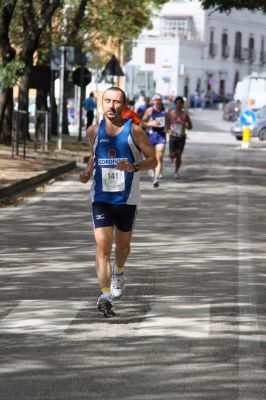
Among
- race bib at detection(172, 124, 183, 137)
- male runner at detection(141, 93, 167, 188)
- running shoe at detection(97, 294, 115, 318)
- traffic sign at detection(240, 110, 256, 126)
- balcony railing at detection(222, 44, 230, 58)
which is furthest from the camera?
balcony railing at detection(222, 44, 230, 58)

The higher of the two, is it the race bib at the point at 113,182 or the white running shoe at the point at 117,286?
the race bib at the point at 113,182

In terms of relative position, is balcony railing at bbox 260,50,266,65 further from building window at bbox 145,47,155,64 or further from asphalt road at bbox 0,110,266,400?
asphalt road at bbox 0,110,266,400

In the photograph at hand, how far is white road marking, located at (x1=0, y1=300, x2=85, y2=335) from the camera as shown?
9156 millimetres

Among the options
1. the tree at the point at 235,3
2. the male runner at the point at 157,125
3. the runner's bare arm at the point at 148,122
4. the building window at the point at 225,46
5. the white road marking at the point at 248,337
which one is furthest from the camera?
the building window at the point at 225,46

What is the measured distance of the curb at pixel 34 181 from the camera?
21402 mm

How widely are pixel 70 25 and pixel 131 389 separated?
34.6m

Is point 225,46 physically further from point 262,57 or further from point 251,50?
point 262,57

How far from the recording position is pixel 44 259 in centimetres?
1324

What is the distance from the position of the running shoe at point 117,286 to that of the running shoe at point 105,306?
0.58 meters

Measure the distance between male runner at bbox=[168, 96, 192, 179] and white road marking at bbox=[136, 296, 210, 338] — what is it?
16.3 meters

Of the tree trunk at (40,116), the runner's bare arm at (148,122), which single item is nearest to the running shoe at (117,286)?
the runner's bare arm at (148,122)

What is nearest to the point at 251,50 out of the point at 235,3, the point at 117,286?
the point at 235,3

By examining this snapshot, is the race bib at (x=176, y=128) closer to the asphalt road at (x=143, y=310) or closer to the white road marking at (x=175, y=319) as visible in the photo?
the asphalt road at (x=143, y=310)

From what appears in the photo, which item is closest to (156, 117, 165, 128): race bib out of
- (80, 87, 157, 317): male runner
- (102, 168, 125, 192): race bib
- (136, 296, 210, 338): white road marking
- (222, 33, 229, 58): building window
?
(136, 296, 210, 338): white road marking
